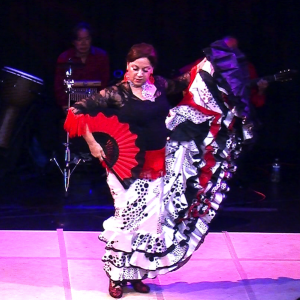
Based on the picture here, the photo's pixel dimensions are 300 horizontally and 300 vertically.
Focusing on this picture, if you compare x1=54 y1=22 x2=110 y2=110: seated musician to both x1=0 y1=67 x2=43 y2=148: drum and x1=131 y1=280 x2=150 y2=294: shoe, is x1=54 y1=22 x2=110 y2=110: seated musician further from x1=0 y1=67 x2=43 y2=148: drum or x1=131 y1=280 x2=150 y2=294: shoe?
x1=131 y1=280 x2=150 y2=294: shoe

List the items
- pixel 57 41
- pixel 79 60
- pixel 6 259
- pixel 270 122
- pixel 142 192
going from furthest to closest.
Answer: pixel 270 122 < pixel 57 41 < pixel 79 60 < pixel 6 259 < pixel 142 192

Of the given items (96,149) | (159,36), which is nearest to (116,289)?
(96,149)

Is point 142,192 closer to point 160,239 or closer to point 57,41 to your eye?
point 160,239

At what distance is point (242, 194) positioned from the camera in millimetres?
7281

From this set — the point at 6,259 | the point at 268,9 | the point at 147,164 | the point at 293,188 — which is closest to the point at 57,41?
the point at 268,9

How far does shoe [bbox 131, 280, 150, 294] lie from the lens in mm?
4531

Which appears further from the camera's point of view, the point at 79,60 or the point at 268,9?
the point at 268,9

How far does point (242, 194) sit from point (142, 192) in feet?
10.2

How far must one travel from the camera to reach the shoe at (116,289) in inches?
175

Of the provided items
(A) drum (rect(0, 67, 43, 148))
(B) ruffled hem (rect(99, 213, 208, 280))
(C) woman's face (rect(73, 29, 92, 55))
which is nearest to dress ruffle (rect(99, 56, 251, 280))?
(B) ruffled hem (rect(99, 213, 208, 280))

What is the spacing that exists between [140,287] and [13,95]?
3140 mm

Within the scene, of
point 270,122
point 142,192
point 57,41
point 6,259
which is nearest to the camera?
point 142,192

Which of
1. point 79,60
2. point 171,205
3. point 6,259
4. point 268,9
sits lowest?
point 6,259

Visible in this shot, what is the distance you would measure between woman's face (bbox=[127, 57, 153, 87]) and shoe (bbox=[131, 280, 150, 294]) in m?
1.22
